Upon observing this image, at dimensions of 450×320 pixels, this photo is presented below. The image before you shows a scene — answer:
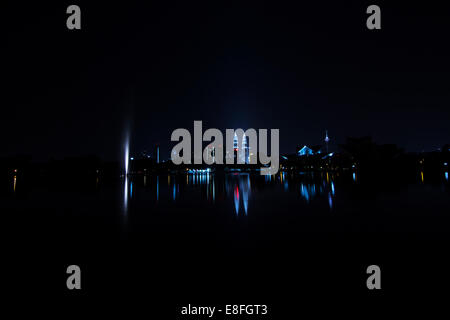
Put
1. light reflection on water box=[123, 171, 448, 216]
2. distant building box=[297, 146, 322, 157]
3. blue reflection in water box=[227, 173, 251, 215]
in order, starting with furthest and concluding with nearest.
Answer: distant building box=[297, 146, 322, 157] < light reflection on water box=[123, 171, 448, 216] < blue reflection in water box=[227, 173, 251, 215]

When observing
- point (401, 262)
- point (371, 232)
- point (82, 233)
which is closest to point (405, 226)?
point (371, 232)

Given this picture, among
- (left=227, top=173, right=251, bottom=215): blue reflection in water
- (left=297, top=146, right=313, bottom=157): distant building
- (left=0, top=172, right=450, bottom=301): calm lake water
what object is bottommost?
(left=0, top=172, right=450, bottom=301): calm lake water

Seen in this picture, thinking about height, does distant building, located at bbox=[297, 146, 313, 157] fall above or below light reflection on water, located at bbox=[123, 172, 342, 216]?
above

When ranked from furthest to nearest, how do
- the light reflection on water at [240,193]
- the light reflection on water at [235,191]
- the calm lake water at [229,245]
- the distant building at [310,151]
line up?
1. the distant building at [310,151]
2. the light reflection on water at [235,191]
3. the light reflection on water at [240,193]
4. the calm lake water at [229,245]

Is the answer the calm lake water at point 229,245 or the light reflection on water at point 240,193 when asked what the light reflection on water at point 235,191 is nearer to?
the light reflection on water at point 240,193

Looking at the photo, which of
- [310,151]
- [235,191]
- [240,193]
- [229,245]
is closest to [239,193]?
[240,193]

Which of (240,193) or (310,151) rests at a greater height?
(310,151)

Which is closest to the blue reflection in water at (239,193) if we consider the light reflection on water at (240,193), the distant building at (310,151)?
the light reflection on water at (240,193)

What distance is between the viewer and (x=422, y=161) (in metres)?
90.9

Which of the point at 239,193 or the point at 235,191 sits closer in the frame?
the point at 239,193

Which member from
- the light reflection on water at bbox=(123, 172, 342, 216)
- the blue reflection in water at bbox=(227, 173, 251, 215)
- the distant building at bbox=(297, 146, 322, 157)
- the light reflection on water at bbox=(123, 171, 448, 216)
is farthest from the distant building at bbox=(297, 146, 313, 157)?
the blue reflection in water at bbox=(227, 173, 251, 215)

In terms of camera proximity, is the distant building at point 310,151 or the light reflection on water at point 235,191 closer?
the light reflection on water at point 235,191

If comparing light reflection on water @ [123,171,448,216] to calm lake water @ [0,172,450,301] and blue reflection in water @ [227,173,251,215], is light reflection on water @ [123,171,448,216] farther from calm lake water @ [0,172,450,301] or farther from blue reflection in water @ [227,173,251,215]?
calm lake water @ [0,172,450,301]

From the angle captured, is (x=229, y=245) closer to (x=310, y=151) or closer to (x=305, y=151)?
(x=310, y=151)
